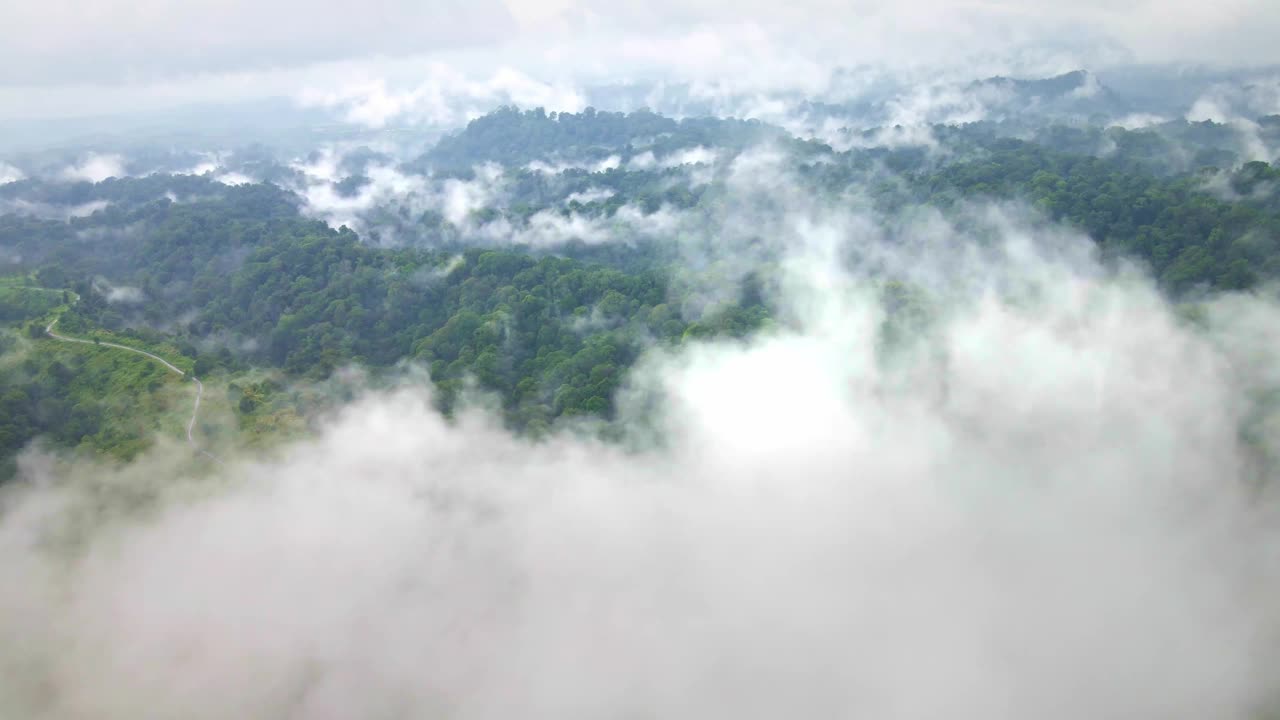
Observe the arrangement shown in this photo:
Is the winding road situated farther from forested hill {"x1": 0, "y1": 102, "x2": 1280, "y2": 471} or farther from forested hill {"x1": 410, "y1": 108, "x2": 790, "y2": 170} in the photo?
forested hill {"x1": 410, "y1": 108, "x2": 790, "y2": 170}

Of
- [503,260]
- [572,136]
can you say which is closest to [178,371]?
[503,260]

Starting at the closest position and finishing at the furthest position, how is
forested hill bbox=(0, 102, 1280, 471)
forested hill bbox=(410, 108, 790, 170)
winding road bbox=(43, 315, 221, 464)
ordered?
1. winding road bbox=(43, 315, 221, 464)
2. forested hill bbox=(0, 102, 1280, 471)
3. forested hill bbox=(410, 108, 790, 170)

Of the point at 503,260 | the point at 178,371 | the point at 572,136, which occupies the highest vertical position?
the point at 572,136

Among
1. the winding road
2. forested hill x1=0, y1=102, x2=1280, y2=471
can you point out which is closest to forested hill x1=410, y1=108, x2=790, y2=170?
forested hill x1=0, y1=102, x2=1280, y2=471

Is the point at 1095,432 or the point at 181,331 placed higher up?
the point at 1095,432

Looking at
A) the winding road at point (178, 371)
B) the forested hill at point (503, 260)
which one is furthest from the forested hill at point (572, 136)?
the winding road at point (178, 371)

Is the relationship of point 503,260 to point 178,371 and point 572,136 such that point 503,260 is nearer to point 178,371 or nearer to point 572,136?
point 178,371

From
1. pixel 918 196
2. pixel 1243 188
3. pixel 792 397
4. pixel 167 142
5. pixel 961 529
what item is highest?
pixel 1243 188

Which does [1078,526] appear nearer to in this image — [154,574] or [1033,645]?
[1033,645]

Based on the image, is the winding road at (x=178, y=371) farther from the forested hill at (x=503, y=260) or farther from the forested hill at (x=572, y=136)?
the forested hill at (x=572, y=136)

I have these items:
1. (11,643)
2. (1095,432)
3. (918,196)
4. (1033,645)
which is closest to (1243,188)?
(918,196)

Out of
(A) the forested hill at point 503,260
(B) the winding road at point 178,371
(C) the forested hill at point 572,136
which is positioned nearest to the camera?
(B) the winding road at point 178,371
